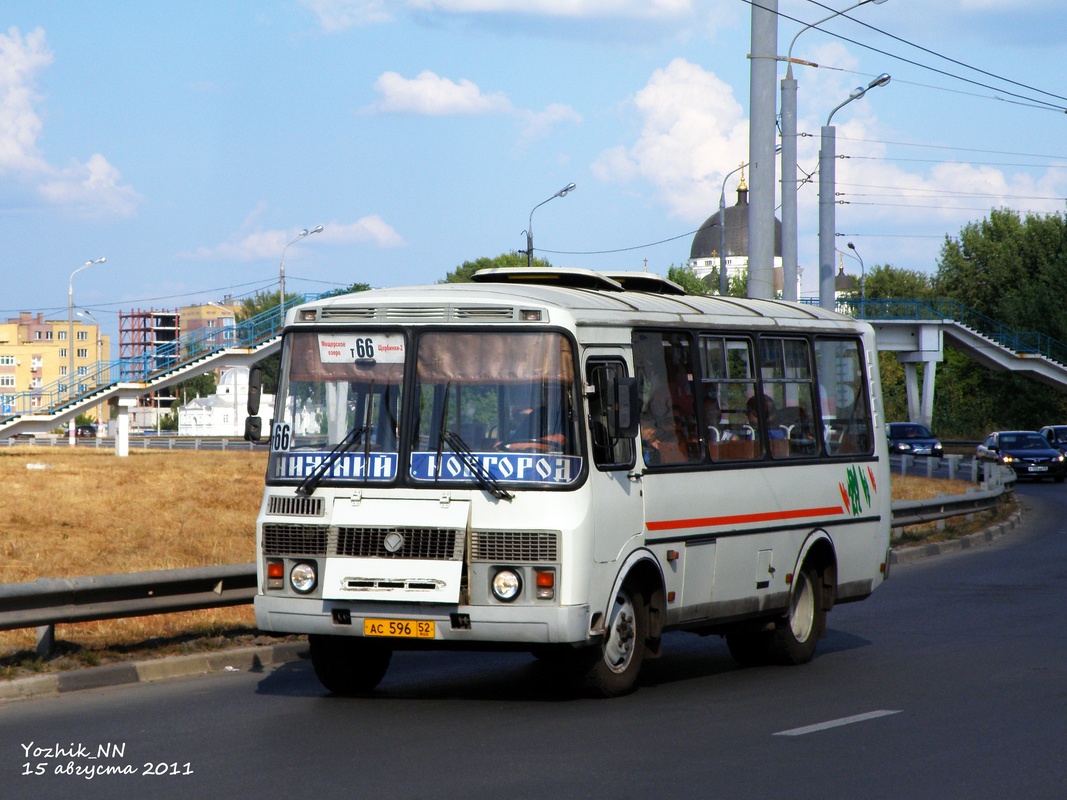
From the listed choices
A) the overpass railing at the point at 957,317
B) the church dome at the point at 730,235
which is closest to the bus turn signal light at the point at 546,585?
the overpass railing at the point at 957,317

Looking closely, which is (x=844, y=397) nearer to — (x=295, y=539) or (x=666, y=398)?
(x=666, y=398)

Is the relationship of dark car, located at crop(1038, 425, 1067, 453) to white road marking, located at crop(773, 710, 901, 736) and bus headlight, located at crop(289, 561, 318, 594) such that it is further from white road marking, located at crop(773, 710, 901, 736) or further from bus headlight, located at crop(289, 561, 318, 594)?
bus headlight, located at crop(289, 561, 318, 594)

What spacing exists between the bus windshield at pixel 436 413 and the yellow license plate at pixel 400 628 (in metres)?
0.88

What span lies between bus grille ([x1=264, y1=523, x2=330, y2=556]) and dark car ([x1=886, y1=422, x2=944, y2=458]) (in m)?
46.0

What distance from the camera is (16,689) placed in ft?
30.9

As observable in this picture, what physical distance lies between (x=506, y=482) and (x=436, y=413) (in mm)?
673

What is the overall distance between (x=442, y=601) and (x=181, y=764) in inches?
78.8

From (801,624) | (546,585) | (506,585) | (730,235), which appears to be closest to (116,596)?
(506,585)

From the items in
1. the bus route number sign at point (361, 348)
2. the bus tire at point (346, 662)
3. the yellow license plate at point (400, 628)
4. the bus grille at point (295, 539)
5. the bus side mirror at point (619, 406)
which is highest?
the bus route number sign at point (361, 348)

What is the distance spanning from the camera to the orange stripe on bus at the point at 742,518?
9953 millimetres

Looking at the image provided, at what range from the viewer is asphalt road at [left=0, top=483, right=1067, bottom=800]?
687 cm

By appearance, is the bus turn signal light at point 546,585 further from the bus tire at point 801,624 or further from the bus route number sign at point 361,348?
the bus tire at point 801,624

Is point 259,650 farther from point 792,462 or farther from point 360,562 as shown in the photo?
point 792,462

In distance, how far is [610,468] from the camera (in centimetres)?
932
